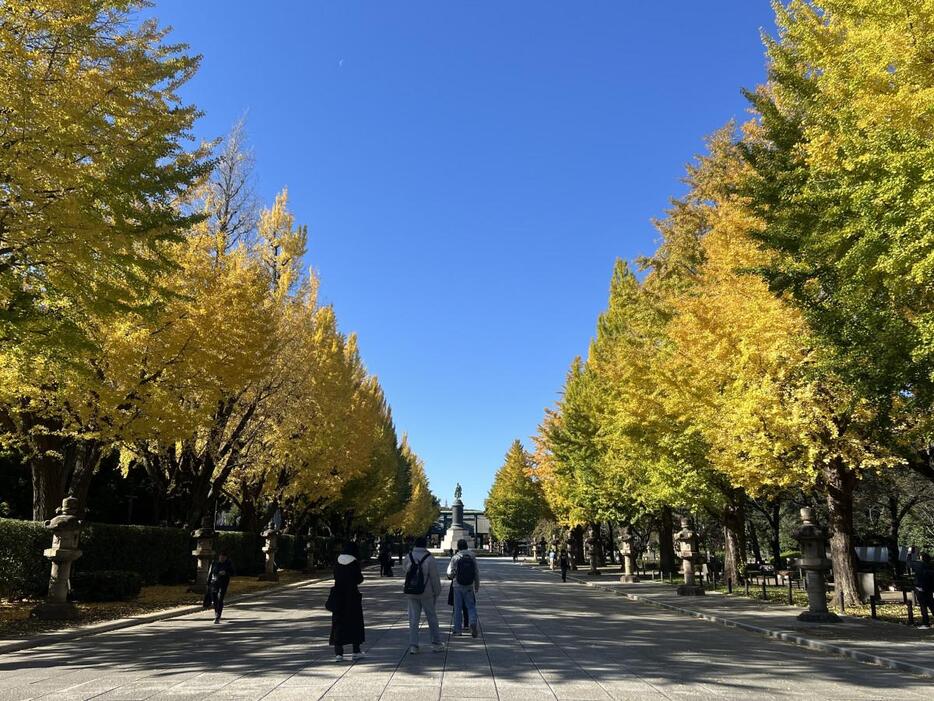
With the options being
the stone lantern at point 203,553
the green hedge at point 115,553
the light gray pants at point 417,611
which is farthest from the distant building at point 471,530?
the light gray pants at point 417,611

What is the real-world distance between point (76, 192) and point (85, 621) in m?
8.95

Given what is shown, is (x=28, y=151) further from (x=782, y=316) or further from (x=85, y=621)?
(x=782, y=316)

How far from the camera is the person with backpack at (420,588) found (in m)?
10.1

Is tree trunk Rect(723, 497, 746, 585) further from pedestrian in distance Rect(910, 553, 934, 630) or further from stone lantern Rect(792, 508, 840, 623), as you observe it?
pedestrian in distance Rect(910, 553, 934, 630)

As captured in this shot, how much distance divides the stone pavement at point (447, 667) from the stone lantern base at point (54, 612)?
60.4 inches

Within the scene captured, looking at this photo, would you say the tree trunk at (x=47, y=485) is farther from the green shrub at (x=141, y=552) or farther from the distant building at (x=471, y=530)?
the distant building at (x=471, y=530)

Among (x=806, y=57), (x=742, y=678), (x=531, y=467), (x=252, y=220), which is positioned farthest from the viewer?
(x=531, y=467)

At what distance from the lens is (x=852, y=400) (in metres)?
14.4

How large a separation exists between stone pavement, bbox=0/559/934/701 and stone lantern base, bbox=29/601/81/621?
1533mm

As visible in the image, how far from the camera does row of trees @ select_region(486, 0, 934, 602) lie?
32.7 feet

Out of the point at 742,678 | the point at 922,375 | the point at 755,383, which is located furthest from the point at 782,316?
the point at 742,678

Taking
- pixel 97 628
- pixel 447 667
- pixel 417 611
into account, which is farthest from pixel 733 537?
pixel 97 628

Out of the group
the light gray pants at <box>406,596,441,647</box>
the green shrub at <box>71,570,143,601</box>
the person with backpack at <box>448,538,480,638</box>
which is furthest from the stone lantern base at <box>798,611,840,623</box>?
the green shrub at <box>71,570,143,601</box>

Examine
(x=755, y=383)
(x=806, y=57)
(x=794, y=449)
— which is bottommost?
(x=794, y=449)
